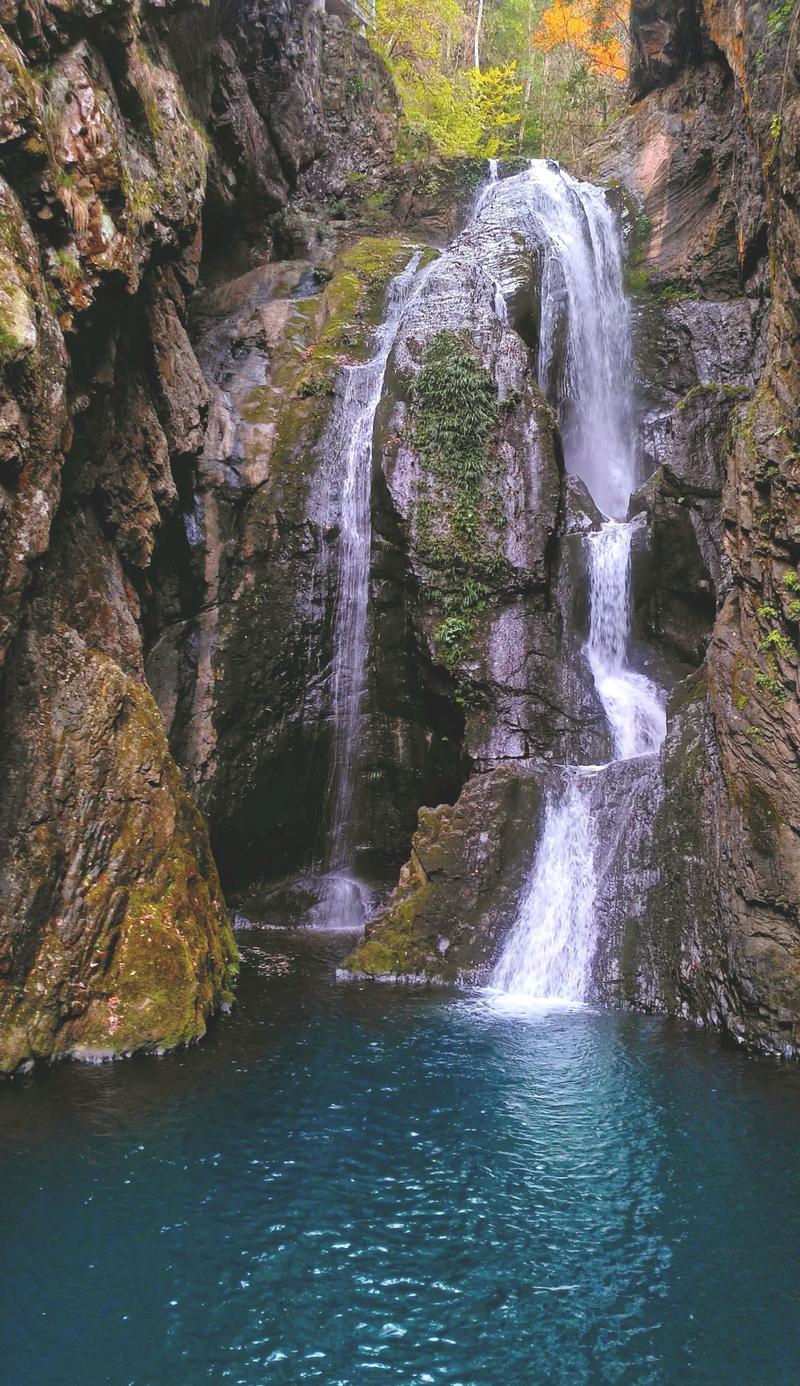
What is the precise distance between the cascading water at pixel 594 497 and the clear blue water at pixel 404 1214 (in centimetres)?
206

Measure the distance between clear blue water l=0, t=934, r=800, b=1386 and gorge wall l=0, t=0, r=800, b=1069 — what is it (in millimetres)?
1323

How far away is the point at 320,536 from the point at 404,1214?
11457 mm

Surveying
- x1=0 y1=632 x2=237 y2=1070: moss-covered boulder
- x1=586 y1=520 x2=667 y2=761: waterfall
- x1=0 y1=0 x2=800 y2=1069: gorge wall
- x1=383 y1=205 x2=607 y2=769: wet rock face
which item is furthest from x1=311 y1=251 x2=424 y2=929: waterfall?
x1=0 y1=632 x2=237 y2=1070: moss-covered boulder

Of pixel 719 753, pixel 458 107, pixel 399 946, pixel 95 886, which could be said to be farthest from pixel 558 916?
pixel 458 107

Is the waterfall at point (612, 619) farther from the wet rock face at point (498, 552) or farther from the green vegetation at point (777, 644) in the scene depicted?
the green vegetation at point (777, 644)

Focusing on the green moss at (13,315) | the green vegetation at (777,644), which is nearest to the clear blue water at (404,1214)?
the green vegetation at (777,644)

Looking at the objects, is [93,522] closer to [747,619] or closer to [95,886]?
[95,886]

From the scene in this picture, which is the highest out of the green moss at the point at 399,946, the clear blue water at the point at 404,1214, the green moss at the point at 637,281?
the green moss at the point at 637,281

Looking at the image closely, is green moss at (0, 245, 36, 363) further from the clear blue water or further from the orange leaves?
the orange leaves

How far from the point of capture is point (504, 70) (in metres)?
30.7

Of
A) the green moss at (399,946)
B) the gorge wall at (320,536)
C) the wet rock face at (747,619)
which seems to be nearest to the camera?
the gorge wall at (320,536)

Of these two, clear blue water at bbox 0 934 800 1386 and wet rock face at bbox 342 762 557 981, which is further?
wet rock face at bbox 342 762 557 981

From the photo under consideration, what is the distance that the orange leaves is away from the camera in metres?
32.1

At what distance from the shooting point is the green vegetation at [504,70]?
28.4 meters
